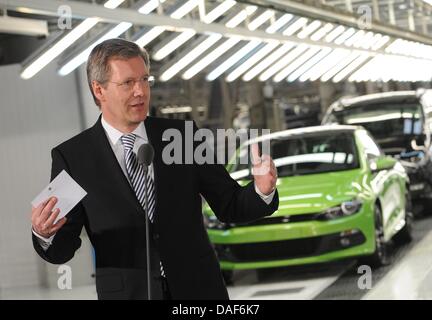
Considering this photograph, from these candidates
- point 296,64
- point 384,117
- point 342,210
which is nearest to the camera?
point 342,210

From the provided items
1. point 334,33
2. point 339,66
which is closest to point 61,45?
point 334,33

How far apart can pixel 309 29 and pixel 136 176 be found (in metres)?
9.82

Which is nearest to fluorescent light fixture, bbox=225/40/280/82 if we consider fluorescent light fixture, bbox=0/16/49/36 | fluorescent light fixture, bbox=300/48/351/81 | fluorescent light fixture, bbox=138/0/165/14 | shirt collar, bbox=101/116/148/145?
fluorescent light fixture, bbox=300/48/351/81

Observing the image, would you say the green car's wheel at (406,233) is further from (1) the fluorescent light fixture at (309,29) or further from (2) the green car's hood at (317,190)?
(1) the fluorescent light fixture at (309,29)

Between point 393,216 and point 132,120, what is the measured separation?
7.86 metres

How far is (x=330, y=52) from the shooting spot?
14.7 metres

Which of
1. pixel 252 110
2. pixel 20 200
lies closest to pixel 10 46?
pixel 20 200

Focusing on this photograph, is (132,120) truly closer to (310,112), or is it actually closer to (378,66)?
(378,66)

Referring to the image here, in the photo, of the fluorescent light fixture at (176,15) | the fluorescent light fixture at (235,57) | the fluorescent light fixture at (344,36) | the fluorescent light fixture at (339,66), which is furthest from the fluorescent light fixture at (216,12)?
the fluorescent light fixture at (339,66)

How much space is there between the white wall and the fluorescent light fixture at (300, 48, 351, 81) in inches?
191

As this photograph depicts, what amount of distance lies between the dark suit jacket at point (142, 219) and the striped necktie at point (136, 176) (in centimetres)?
2

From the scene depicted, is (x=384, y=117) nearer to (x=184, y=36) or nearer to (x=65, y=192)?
(x=184, y=36)

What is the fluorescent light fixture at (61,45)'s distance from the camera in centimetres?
760

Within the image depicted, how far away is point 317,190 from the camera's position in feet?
30.4
